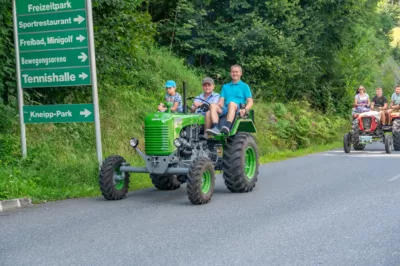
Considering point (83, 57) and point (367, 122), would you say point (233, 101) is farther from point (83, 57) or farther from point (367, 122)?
point (367, 122)

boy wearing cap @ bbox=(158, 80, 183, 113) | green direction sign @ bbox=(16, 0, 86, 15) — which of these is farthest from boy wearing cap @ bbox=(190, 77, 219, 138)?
green direction sign @ bbox=(16, 0, 86, 15)

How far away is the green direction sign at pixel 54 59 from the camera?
12.8m

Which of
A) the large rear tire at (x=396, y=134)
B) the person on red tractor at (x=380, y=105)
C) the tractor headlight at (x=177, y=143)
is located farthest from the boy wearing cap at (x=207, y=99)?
the person on red tractor at (x=380, y=105)

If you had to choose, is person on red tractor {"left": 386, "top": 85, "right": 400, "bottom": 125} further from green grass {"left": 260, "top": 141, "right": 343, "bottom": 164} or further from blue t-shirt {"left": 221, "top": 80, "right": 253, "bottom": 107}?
blue t-shirt {"left": 221, "top": 80, "right": 253, "bottom": 107}

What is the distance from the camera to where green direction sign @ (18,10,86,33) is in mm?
12766

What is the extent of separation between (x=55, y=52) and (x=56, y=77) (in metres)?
0.49

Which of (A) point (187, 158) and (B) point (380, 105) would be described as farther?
(B) point (380, 105)

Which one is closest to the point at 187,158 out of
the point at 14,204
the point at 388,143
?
the point at 14,204

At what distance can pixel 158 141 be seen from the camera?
10.6m

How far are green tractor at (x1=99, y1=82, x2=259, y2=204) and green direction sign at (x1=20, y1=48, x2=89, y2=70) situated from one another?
265 cm

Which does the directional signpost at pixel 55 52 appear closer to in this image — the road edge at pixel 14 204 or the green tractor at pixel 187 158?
the green tractor at pixel 187 158

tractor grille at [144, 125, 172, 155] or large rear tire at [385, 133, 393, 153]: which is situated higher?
tractor grille at [144, 125, 172, 155]

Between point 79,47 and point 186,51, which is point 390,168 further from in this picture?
point 186,51

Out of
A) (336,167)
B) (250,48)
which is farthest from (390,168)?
(250,48)
